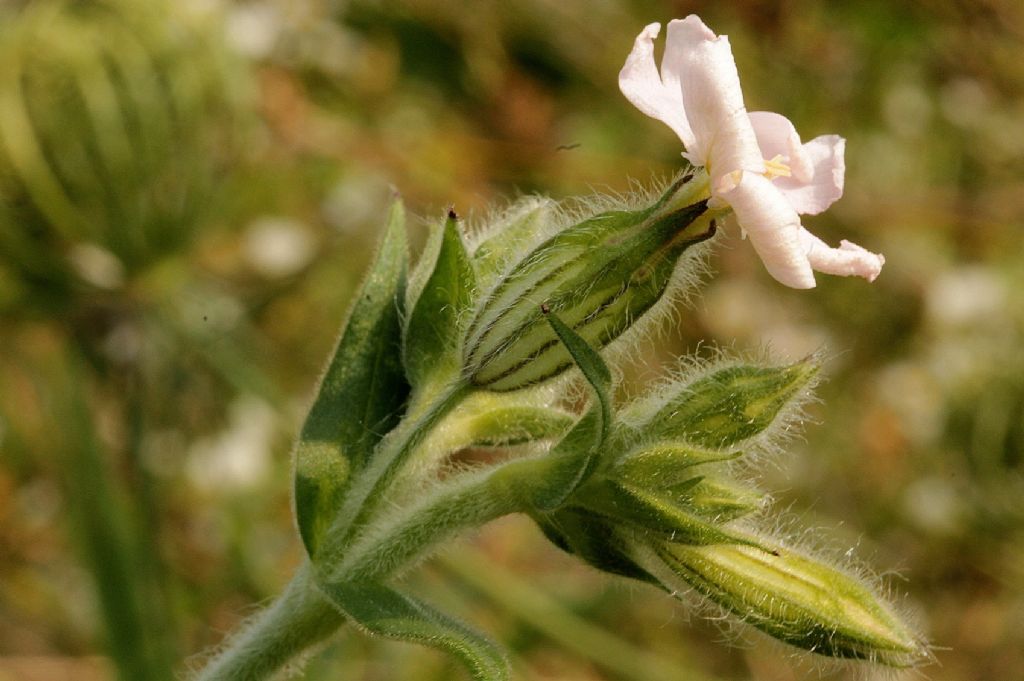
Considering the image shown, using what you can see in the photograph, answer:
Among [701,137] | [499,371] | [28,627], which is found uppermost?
[701,137]

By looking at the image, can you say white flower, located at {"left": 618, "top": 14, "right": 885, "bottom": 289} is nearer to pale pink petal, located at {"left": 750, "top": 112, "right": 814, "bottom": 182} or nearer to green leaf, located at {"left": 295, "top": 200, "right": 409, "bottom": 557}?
pale pink petal, located at {"left": 750, "top": 112, "right": 814, "bottom": 182}

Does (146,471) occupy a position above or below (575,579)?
above

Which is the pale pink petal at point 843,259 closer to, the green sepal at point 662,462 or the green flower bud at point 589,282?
the green flower bud at point 589,282

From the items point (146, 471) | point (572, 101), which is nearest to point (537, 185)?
point (572, 101)

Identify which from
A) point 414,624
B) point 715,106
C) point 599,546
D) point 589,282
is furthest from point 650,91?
point 414,624

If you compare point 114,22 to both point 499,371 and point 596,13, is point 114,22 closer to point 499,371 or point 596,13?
point 596,13

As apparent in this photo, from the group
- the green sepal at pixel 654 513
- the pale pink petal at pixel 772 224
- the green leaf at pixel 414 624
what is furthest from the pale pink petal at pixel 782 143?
the green leaf at pixel 414 624

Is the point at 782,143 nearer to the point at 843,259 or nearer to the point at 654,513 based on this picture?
the point at 843,259
